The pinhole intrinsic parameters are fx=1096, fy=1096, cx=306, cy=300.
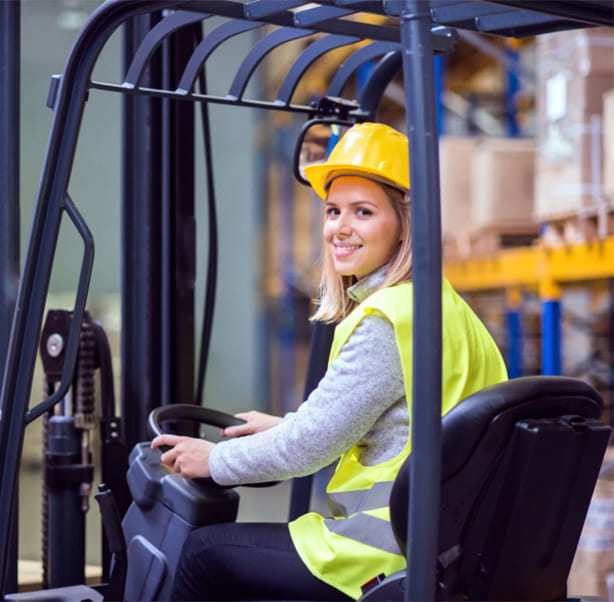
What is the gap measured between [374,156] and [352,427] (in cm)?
61

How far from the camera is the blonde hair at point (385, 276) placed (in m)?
2.43

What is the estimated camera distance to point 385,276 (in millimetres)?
2453

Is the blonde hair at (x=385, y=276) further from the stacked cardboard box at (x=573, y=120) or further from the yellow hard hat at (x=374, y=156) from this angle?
the stacked cardboard box at (x=573, y=120)

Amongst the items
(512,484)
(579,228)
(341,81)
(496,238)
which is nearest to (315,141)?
(341,81)

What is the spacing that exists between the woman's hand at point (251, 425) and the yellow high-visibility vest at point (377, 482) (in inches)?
18.3

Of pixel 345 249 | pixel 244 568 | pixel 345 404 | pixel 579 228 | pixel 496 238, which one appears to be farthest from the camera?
pixel 496 238

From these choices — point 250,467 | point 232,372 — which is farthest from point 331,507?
point 232,372

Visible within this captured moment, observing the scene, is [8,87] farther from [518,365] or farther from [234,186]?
[234,186]

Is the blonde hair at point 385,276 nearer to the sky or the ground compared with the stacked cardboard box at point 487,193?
nearer to the ground

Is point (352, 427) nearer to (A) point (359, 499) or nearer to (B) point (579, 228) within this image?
(A) point (359, 499)

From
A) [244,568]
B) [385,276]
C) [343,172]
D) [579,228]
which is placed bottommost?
[244,568]

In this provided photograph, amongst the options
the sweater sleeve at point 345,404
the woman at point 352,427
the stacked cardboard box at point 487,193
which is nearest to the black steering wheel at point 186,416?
the woman at point 352,427

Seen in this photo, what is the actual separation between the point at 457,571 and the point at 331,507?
38 cm

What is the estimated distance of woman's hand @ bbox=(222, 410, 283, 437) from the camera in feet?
9.16
